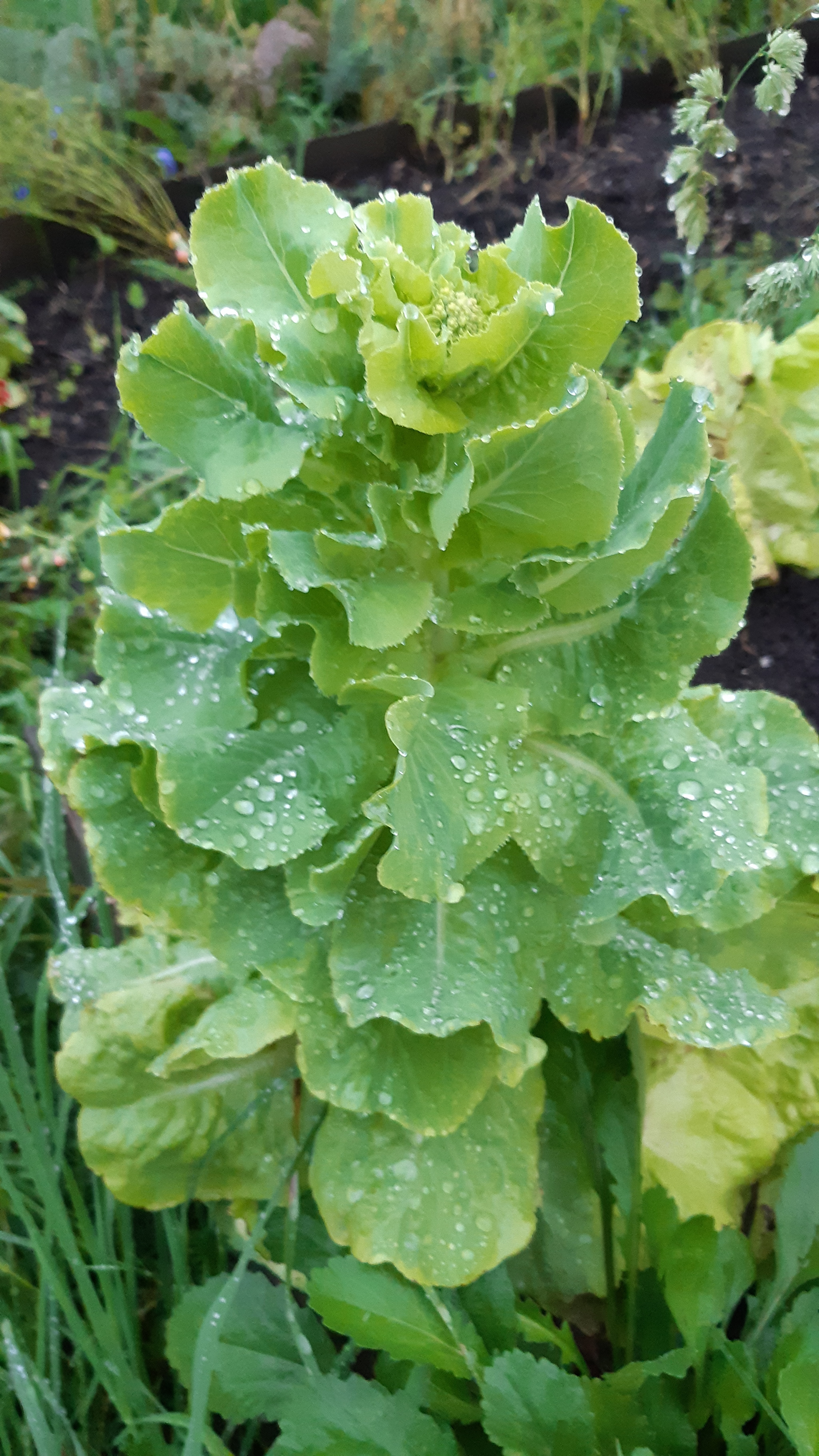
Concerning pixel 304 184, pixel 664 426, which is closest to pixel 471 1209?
pixel 664 426

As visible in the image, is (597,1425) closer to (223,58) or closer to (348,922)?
(348,922)

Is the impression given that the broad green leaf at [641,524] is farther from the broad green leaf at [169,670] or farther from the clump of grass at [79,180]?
the clump of grass at [79,180]

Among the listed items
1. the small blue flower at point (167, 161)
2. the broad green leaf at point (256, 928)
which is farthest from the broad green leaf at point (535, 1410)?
the small blue flower at point (167, 161)

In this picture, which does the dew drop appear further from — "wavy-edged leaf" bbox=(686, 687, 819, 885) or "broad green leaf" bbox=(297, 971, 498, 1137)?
"broad green leaf" bbox=(297, 971, 498, 1137)

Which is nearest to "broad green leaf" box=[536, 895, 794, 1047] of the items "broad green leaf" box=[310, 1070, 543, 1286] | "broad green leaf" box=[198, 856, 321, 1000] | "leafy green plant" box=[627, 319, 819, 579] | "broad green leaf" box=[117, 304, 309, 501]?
"broad green leaf" box=[310, 1070, 543, 1286]

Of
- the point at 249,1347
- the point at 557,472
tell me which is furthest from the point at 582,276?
the point at 249,1347
